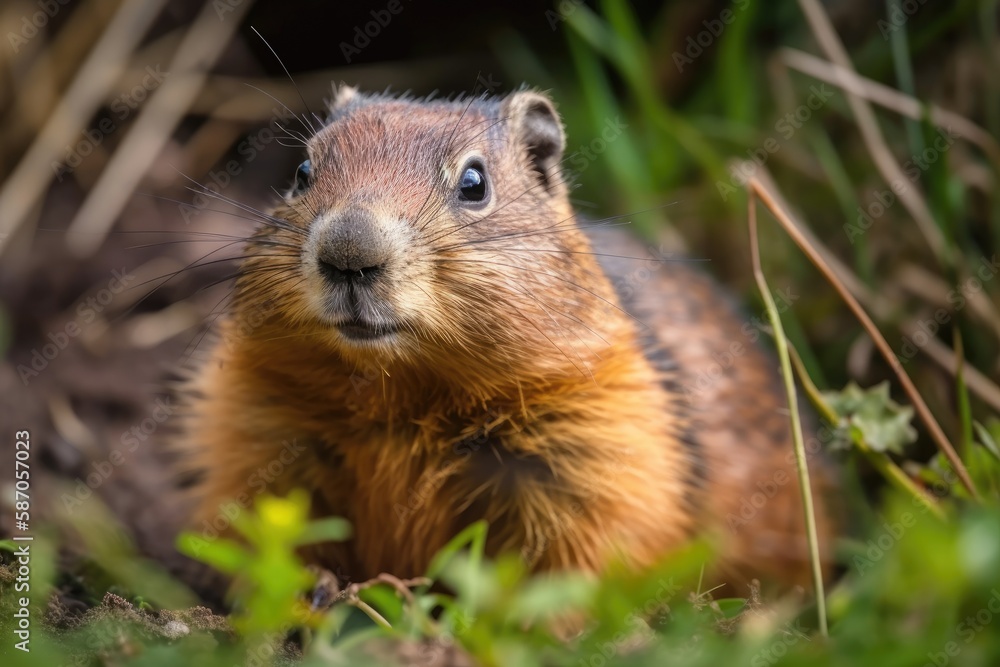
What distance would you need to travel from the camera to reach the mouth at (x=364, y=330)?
3.40 meters

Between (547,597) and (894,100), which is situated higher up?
(894,100)

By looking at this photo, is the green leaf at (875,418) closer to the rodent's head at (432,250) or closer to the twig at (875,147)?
the rodent's head at (432,250)

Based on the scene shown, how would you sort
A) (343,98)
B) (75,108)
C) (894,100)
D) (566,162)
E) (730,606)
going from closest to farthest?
(730,606)
(343,98)
(894,100)
(566,162)
(75,108)

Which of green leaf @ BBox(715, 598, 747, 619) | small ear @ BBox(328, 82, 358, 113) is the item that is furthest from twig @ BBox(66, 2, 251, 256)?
green leaf @ BBox(715, 598, 747, 619)

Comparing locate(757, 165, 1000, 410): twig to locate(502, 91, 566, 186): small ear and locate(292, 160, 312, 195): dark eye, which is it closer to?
locate(502, 91, 566, 186): small ear

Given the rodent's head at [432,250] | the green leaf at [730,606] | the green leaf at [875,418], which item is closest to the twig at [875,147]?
the green leaf at [875,418]

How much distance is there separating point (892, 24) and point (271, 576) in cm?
476

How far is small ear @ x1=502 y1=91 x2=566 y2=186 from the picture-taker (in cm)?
450

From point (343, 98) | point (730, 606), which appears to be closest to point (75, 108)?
point (343, 98)

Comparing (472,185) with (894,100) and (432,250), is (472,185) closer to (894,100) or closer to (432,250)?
(432,250)

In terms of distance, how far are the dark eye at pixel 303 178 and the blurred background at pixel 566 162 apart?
0.95 m

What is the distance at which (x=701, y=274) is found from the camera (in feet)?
19.4

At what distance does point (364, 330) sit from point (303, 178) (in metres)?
1.02

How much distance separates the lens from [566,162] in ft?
19.7
